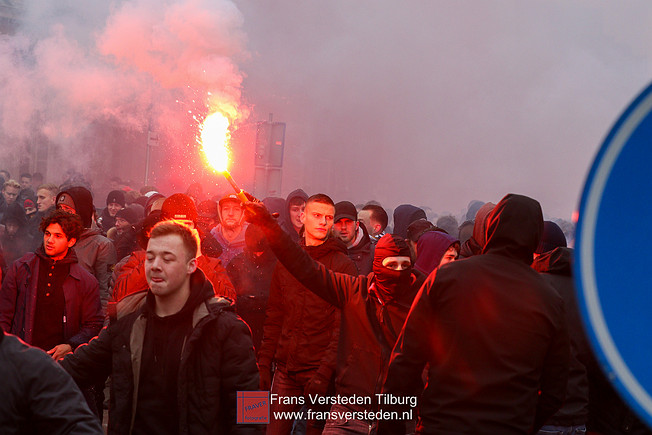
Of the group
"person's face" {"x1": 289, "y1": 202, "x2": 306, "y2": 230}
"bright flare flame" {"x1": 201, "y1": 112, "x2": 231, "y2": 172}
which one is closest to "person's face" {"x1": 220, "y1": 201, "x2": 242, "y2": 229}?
"bright flare flame" {"x1": 201, "y1": 112, "x2": 231, "y2": 172}

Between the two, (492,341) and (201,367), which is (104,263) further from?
(492,341)

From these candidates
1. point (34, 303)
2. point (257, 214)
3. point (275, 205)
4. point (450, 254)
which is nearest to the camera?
point (257, 214)

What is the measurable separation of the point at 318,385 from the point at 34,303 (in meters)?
2.13

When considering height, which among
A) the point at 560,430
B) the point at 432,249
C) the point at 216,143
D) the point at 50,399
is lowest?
the point at 560,430

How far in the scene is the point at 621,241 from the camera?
71 centimetres

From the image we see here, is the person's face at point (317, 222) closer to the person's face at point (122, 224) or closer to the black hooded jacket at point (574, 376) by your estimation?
the black hooded jacket at point (574, 376)

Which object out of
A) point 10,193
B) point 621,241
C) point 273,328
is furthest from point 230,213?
point 10,193

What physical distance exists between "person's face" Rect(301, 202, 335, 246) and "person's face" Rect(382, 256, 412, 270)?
4.44 ft

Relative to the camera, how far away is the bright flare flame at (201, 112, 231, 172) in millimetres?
4566

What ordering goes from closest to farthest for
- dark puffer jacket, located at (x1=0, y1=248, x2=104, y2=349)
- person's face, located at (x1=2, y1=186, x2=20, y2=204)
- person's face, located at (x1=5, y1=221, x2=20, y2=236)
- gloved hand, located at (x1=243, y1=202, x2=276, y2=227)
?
gloved hand, located at (x1=243, y1=202, x2=276, y2=227)
dark puffer jacket, located at (x1=0, y1=248, x2=104, y2=349)
person's face, located at (x1=5, y1=221, x2=20, y2=236)
person's face, located at (x1=2, y1=186, x2=20, y2=204)

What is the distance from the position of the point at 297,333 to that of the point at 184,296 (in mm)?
1834

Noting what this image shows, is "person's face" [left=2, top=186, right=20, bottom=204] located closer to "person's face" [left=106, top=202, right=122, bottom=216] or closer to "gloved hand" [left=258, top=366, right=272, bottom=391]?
"person's face" [left=106, top=202, right=122, bottom=216]

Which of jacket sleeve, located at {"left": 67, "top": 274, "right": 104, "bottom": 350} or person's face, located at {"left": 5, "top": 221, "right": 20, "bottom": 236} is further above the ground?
person's face, located at {"left": 5, "top": 221, "right": 20, "bottom": 236}

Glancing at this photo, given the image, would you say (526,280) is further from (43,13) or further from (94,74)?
(43,13)
